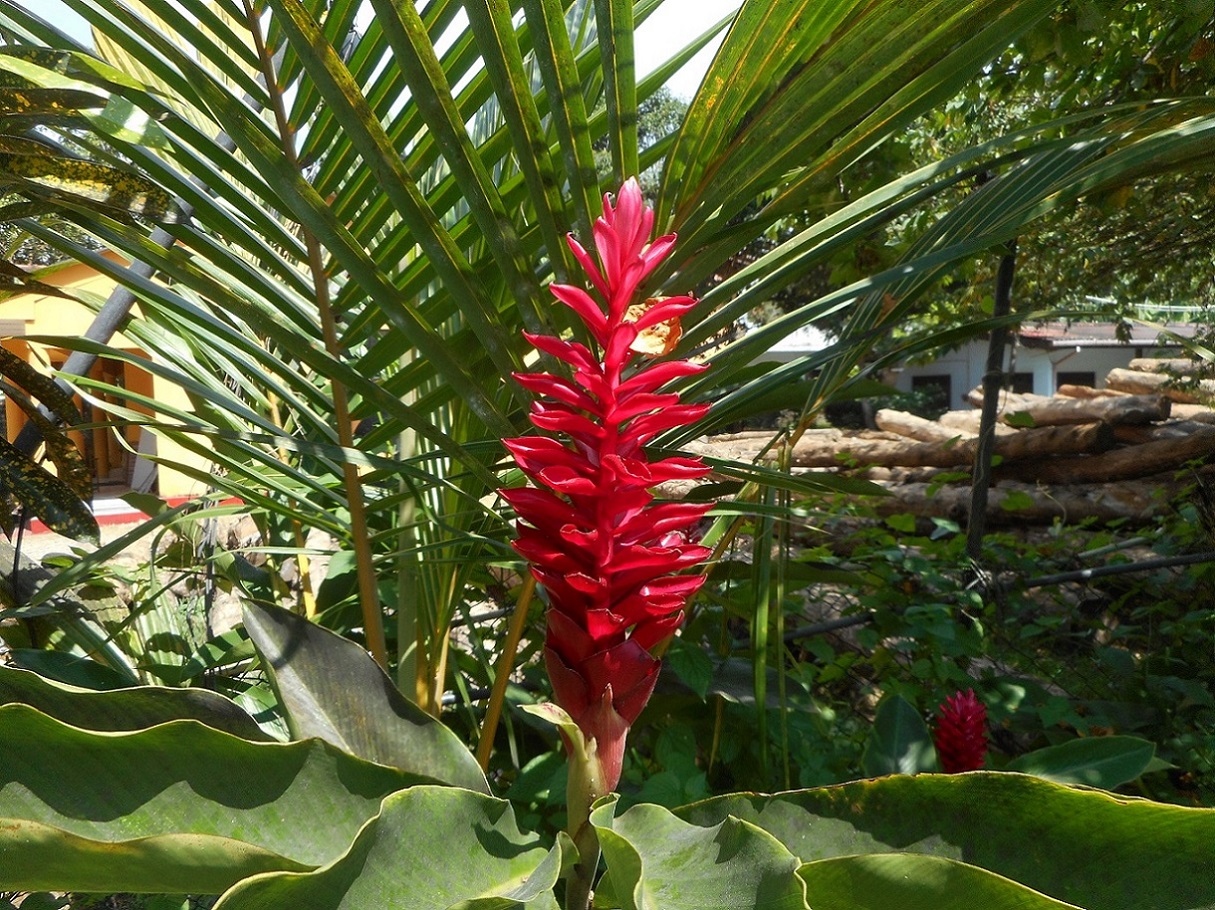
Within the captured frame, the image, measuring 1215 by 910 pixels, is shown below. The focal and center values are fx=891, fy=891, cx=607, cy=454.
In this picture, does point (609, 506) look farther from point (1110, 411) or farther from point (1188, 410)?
point (1188, 410)

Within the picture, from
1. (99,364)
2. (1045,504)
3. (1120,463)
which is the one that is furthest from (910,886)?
(99,364)

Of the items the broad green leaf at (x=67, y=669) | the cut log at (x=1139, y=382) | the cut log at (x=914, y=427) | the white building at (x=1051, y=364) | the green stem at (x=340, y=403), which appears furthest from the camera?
the white building at (x=1051, y=364)

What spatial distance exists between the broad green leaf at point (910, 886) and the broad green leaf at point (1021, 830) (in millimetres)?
104

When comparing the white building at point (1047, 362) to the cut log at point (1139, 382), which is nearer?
the cut log at point (1139, 382)

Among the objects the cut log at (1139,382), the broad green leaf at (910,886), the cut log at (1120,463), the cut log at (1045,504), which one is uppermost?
the cut log at (1139,382)

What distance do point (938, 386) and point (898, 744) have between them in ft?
78.9

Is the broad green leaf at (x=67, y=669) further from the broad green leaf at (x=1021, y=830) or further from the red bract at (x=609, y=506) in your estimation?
the broad green leaf at (x=1021, y=830)

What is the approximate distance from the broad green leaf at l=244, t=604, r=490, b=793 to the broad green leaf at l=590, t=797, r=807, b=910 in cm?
Answer: 24


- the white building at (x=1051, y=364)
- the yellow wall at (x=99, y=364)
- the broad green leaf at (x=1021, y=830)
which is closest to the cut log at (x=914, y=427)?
the yellow wall at (x=99, y=364)

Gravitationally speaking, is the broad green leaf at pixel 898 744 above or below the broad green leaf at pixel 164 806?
above

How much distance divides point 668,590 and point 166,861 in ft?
1.48

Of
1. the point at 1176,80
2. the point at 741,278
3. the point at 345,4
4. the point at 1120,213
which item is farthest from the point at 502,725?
the point at 1120,213

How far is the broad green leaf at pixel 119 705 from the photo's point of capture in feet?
2.53

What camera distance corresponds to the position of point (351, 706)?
98cm
